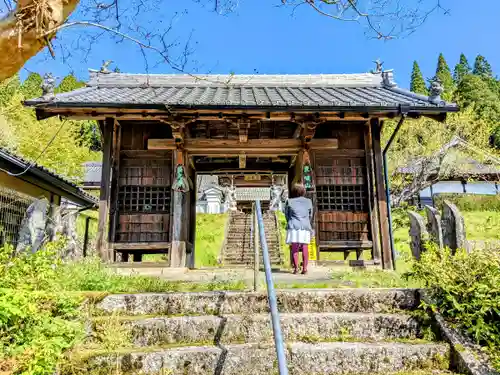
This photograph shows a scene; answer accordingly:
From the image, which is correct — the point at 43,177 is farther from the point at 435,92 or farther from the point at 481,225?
the point at 481,225

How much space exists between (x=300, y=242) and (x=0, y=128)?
17530mm

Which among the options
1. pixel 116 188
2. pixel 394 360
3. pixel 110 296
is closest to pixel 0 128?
pixel 116 188

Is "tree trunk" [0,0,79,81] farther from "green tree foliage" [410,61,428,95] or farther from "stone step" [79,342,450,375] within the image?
"green tree foliage" [410,61,428,95]

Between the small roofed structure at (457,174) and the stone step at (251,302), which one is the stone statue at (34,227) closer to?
the stone step at (251,302)

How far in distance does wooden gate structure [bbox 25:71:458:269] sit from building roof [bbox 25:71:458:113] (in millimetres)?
36

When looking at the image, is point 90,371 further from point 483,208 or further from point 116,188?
point 483,208

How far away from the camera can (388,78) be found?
10.8 metres

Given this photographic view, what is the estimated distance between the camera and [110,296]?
4.30m

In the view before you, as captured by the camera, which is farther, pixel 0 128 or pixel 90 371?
pixel 0 128

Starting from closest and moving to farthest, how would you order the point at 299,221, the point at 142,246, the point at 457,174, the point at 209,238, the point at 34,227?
the point at 299,221, the point at 34,227, the point at 142,246, the point at 209,238, the point at 457,174

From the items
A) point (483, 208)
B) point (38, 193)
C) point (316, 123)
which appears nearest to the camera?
point (316, 123)

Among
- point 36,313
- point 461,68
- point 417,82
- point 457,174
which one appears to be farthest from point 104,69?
point 461,68

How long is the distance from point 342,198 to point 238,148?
2775 millimetres

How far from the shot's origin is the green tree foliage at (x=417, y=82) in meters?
46.4
